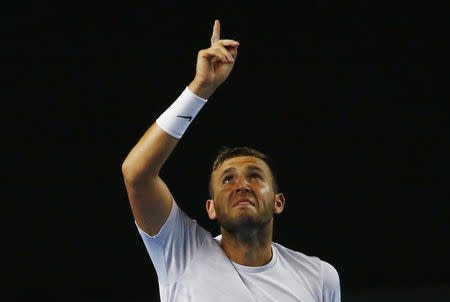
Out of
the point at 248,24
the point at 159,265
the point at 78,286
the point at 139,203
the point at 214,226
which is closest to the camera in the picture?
the point at 139,203

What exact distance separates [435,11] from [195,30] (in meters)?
1.46

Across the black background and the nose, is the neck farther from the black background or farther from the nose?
the black background

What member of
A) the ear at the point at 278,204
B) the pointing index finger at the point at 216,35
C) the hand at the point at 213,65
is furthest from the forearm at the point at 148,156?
the ear at the point at 278,204

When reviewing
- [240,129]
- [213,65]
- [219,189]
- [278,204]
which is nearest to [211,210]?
[219,189]

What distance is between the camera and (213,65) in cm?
142

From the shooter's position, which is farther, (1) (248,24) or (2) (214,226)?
(1) (248,24)

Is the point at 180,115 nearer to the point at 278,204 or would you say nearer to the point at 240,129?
the point at 278,204

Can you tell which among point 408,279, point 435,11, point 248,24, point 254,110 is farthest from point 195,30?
point 408,279

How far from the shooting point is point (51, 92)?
10.6 feet

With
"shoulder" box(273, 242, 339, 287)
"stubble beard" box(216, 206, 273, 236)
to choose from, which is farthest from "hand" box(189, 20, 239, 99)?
"shoulder" box(273, 242, 339, 287)

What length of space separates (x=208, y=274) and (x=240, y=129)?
193 cm

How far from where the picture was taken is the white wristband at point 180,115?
1387mm

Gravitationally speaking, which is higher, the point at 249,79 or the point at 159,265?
the point at 249,79

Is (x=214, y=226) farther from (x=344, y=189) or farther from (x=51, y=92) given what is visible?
(x=51, y=92)
